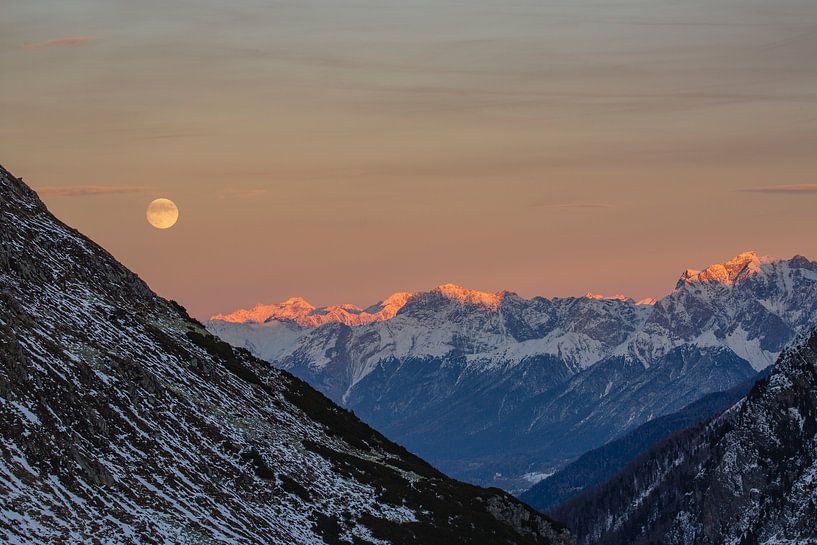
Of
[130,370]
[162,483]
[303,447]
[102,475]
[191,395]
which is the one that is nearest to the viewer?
[102,475]

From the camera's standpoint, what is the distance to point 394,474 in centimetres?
13662

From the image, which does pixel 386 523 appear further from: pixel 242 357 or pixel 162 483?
pixel 242 357

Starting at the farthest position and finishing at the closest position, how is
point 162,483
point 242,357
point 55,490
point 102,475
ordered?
point 242,357 → point 162,483 → point 102,475 → point 55,490

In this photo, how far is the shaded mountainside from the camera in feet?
282

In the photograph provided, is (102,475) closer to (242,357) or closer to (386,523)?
(386,523)

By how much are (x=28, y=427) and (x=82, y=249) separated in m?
47.1

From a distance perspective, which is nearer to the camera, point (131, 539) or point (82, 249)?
point (131, 539)

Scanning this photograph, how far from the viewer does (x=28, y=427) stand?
283 feet

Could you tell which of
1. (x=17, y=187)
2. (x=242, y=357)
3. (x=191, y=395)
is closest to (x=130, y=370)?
(x=191, y=395)

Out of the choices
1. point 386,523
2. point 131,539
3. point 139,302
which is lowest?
point 131,539

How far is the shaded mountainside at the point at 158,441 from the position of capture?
8588 centimetres

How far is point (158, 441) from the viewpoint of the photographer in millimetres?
102250

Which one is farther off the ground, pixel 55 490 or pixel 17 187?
pixel 17 187

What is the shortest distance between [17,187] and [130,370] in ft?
109
